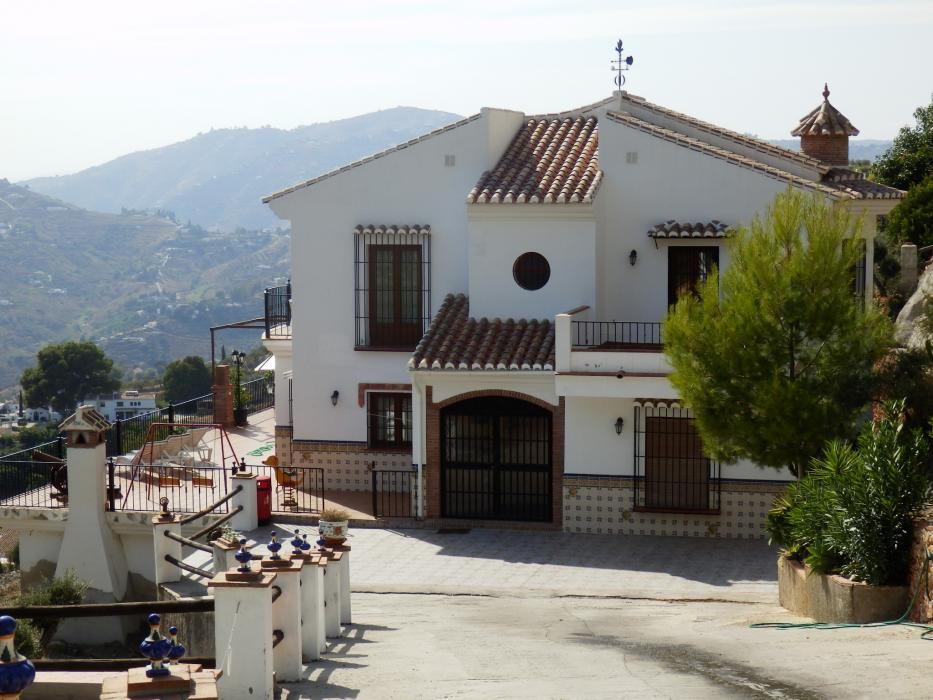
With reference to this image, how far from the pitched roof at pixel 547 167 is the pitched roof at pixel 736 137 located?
3.92 feet

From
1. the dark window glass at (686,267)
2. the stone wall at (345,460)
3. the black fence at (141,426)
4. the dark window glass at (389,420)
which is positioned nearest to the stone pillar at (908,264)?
the dark window glass at (686,267)

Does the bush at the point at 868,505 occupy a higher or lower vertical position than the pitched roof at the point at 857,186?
lower

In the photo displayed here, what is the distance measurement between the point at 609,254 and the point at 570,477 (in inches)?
176

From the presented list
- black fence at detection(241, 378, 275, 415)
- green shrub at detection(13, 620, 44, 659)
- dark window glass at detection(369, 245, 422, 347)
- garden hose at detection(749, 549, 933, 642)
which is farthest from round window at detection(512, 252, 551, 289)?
black fence at detection(241, 378, 275, 415)

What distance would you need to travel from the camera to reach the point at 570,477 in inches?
898

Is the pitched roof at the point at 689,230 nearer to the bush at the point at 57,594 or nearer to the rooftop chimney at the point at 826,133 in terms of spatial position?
the rooftop chimney at the point at 826,133

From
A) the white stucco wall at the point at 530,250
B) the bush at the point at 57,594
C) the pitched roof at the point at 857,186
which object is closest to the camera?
the bush at the point at 57,594

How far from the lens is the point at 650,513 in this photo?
886 inches

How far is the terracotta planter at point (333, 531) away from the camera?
15.4 metres

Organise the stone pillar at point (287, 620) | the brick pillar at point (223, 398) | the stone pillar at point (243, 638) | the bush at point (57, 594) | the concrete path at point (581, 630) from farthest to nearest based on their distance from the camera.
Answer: the brick pillar at point (223, 398) → the bush at point (57, 594) → the stone pillar at point (287, 620) → the concrete path at point (581, 630) → the stone pillar at point (243, 638)

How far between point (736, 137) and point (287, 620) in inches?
641

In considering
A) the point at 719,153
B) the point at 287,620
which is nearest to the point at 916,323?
the point at 719,153

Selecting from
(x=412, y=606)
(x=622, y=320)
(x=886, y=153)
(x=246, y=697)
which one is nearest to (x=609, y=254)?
(x=622, y=320)

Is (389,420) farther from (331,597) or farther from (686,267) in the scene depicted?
(331,597)
